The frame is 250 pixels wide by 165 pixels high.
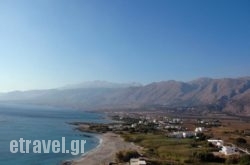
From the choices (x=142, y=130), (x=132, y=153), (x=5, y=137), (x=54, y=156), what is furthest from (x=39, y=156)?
(x=142, y=130)

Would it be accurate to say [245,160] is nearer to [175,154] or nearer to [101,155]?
[175,154]

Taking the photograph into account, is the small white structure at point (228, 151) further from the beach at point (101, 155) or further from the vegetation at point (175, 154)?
the beach at point (101, 155)

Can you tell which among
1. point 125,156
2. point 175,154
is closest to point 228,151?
point 175,154

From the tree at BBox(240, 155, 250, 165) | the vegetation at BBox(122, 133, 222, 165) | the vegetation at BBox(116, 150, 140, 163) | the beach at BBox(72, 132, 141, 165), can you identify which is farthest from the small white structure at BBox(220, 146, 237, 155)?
the beach at BBox(72, 132, 141, 165)

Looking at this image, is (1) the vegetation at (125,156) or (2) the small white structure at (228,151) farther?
(2) the small white structure at (228,151)

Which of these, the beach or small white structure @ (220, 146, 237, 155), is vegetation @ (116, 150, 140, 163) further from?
Answer: small white structure @ (220, 146, 237, 155)

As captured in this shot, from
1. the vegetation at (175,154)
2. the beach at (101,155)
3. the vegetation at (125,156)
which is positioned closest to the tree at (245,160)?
the vegetation at (175,154)

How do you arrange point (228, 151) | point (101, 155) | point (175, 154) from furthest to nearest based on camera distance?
point (101, 155), point (228, 151), point (175, 154)

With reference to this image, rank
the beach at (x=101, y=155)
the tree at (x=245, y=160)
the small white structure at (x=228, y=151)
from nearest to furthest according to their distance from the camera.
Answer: the tree at (x=245, y=160), the beach at (x=101, y=155), the small white structure at (x=228, y=151)

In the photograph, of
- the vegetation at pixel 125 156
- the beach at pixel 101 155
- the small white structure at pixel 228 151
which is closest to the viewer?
the beach at pixel 101 155

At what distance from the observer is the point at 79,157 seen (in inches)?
2034

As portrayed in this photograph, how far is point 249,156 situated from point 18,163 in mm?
26987

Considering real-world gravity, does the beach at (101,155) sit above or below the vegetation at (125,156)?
below

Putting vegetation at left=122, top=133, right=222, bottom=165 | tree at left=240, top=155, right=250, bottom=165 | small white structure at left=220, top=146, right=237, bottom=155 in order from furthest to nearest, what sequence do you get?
small white structure at left=220, top=146, right=237, bottom=155 → vegetation at left=122, top=133, right=222, bottom=165 → tree at left=240, top=155, right=250, bottom=165
